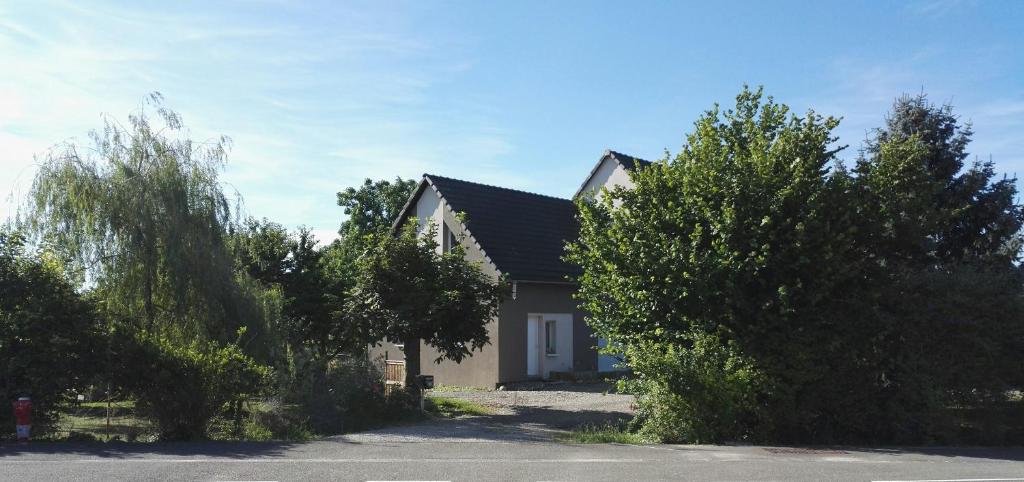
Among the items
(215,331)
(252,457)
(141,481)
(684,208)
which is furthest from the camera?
(215,331)

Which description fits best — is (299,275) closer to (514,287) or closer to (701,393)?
(514,287)

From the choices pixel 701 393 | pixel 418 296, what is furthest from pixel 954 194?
pixel 418 296

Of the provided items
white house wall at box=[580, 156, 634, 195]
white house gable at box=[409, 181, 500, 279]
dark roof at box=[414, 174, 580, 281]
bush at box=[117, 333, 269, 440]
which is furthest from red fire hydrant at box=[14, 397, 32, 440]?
white house wall at box=[580, 156, 634, 195]

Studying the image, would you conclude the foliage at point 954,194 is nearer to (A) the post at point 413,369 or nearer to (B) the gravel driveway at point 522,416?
(B) the gravel driveway at point 522,416

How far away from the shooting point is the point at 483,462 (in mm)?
10938

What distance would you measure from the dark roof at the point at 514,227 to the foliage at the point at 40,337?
13.0 meters

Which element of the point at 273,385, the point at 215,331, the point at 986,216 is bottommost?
the point at 273,385

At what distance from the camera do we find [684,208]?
1426 centimetres

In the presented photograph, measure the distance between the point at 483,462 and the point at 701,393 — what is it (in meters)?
4.16

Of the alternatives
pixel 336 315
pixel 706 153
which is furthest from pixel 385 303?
pixel 706 153

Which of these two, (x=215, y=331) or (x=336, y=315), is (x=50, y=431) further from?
(x=336, y=315)

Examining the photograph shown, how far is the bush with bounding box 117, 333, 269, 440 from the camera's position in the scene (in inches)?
528

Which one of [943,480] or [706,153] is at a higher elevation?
[706,153]

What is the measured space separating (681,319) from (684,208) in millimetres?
1984
